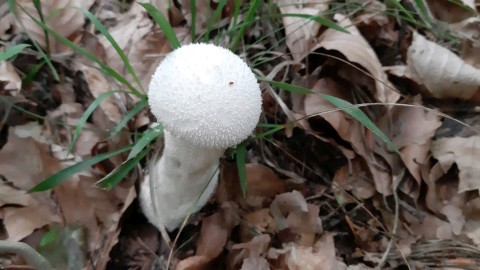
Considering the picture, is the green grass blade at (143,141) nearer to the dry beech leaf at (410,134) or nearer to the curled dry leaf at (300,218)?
the curled dry leaf at (300,218)

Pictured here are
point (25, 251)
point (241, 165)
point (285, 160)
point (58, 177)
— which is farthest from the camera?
point (285, 160)

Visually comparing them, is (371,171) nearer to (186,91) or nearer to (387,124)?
(387,124)

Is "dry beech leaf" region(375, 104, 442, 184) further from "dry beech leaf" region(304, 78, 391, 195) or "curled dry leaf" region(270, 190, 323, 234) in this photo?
"curled dry leaf" region(270, 190, 323, 234)

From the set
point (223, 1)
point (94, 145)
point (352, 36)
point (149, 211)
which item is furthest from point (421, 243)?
point (94, 145)

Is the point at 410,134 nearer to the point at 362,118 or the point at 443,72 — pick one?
the point at 443,72

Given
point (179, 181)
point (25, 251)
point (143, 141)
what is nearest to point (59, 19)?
point (143, 141)

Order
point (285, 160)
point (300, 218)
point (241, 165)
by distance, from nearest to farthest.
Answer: point (241, 165) < point (300, 218) < point (285, 160)

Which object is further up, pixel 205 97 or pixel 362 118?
pixel 205 97
